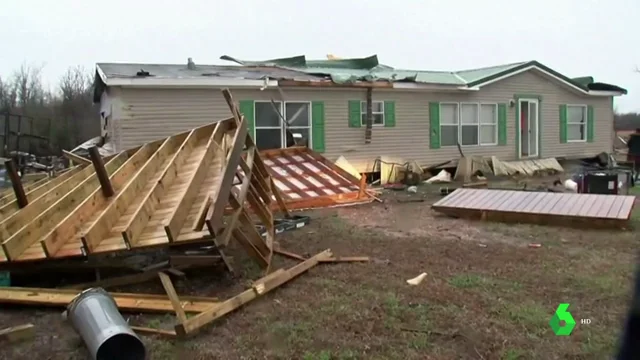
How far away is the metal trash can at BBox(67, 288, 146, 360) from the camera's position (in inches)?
137

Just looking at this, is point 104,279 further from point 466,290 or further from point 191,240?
point 466,290

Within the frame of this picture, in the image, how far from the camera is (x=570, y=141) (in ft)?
61.8

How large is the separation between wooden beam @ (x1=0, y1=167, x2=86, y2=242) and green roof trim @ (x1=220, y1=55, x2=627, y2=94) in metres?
8.03

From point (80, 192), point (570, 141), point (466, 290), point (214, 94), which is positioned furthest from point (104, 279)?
point (570, 141)

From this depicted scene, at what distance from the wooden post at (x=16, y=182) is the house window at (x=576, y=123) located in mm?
17722

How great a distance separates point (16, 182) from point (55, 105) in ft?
72.0

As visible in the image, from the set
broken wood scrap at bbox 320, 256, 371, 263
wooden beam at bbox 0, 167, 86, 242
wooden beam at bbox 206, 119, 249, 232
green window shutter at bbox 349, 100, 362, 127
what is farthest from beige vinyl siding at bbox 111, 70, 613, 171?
broken wood scrap at bbox 320, 256, 371, 263

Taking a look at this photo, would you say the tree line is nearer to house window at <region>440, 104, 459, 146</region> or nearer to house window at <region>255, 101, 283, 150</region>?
house window at <region>255, 101, 283, 150</region>

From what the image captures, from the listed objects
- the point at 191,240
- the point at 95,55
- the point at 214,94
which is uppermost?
the point at 95,55

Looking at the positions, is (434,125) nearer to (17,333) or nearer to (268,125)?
(268,125)

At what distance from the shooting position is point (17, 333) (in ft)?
12.7

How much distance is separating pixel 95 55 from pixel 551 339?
115 ft

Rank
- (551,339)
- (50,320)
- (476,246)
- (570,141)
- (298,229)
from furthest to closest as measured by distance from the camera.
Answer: (570,141) < (298,229) < (476,246) < (50,320) < (551,339)

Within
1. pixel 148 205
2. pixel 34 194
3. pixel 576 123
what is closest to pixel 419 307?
pixel 148 205
